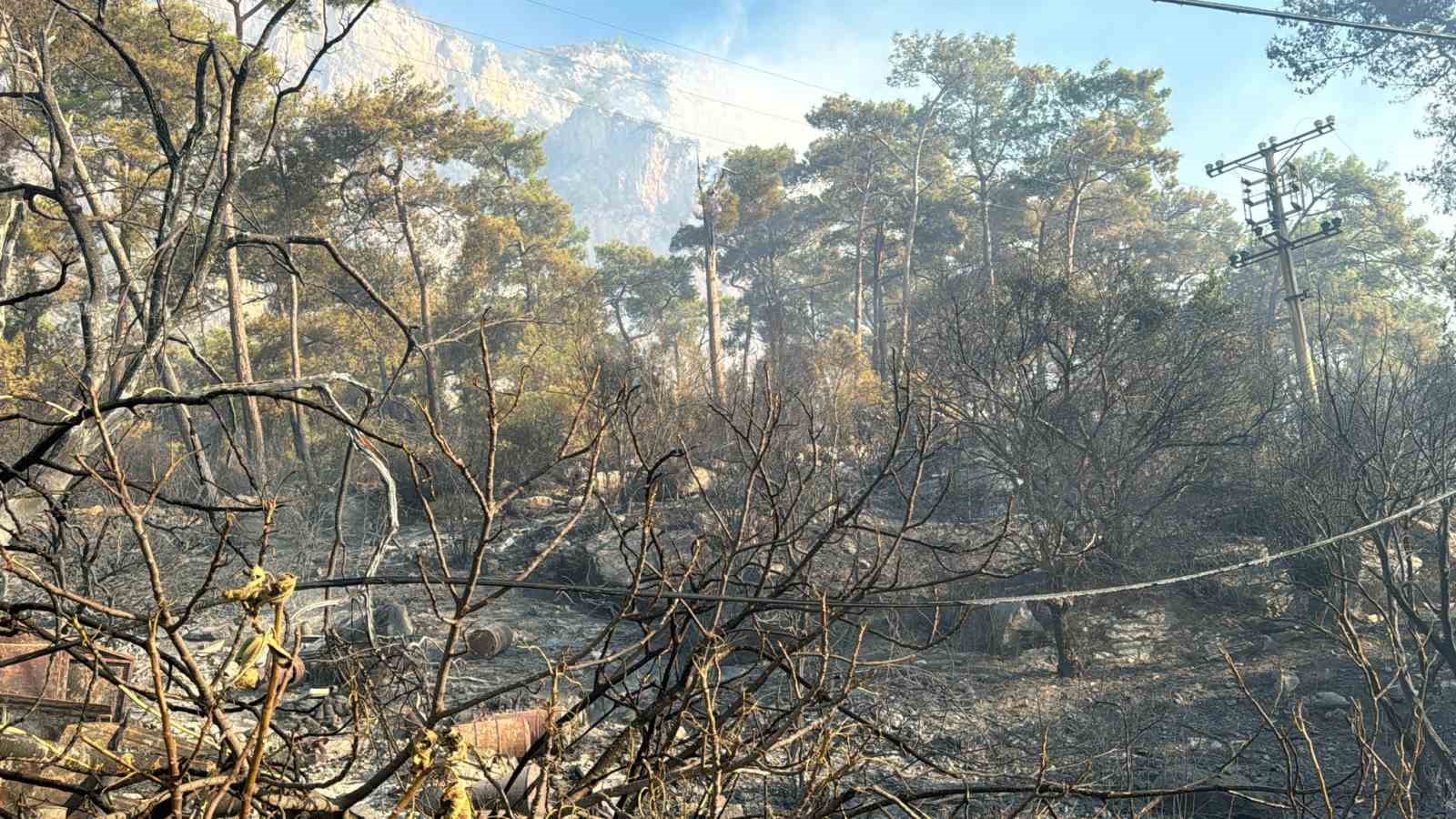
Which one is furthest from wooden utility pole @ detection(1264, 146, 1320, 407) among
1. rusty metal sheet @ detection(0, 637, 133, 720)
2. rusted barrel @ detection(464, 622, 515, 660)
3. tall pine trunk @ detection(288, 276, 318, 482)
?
tall pine trunk @ detection(288, 276, 318, 482)

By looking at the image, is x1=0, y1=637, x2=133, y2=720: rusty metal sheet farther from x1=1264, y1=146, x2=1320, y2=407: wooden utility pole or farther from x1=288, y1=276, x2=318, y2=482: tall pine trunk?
x1=1264, y1=146, x2=1320, y2=407: wooden utility pole

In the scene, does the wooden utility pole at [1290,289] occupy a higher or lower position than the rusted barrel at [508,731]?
higher

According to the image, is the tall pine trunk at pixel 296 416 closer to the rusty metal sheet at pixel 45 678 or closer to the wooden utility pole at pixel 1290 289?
the rusty metal sheet at pixel 45 678

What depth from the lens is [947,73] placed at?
34.0 metres

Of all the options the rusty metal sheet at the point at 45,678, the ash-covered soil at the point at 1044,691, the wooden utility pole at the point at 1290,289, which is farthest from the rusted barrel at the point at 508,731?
the wooden utility pole at the point at 1290,289

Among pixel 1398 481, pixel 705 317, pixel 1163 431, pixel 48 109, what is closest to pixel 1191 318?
pixel 1163 431

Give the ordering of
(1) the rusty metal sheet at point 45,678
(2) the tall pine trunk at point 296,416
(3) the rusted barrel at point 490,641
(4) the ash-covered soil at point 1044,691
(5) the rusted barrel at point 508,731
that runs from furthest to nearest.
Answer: (2) the tall pine trunk at point 296,416 < (3) the rusted barrel at point 490,641 < (4) the ash-covered soil at point 1044,691 < (5) the rusted barrel at point 508,731 < (1) the rusty metal sheet at point 45,678

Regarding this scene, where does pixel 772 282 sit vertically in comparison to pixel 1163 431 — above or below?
above

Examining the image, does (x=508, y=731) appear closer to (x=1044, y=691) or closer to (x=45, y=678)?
(x=45, y=678)

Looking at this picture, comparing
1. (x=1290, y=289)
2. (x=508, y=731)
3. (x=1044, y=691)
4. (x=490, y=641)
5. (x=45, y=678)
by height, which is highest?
(x=1290, y=289)

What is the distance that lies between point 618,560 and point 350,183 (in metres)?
14.4

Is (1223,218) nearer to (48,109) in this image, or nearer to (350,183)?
(350,183)

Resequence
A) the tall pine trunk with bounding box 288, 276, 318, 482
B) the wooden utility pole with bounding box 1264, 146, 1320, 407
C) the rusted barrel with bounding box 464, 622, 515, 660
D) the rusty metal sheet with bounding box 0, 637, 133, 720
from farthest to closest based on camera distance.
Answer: the tall pine trunk with bounding box 288, 276, 318, 482
the wooden utility pole with bounding box 1264, 146, 1320, 407
the rusted barrel with bounding box 464, 622, 515, 660
the rusty metal sheet with bounding box 0, 637, 133, 720

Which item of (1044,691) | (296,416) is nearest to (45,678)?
(1044,691)
